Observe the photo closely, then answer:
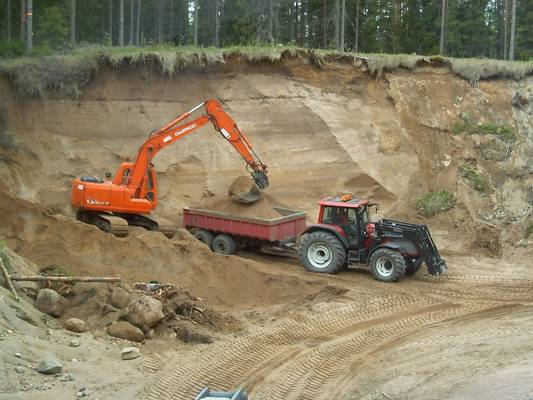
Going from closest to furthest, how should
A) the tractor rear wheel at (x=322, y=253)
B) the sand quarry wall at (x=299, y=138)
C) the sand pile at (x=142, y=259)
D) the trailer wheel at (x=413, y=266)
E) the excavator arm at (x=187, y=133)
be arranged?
the sand pile at (x=142, y=259) → the trailer wheel at (x=413, y=266) → the tractor rear wheel at (x=322, y=253) → the excavator arm at (x=187, y=133) → the sand quarry wall at (x=299, y=138)

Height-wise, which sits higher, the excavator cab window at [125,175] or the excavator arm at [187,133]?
the excavator arm at [187,133]

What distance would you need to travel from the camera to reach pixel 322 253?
16359 millimetres

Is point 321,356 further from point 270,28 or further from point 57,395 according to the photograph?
point 270,28

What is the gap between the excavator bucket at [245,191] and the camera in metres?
18.4

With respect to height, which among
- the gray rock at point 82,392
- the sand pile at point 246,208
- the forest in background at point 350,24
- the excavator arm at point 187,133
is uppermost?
the forest in background at point 350,24

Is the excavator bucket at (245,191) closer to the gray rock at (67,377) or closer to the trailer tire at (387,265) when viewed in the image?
the trailer tire at (387,265)

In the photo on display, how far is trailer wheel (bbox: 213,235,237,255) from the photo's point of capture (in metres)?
17.7

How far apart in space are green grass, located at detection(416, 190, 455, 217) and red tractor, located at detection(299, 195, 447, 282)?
4.86 m

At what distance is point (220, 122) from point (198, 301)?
6.61 m

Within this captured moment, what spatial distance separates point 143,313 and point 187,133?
7.93 metres

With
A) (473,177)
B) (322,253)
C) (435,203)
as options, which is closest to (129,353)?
(322,253)

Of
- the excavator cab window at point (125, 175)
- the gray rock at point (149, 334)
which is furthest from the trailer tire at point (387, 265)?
the excavator cab window at point (125, 175)

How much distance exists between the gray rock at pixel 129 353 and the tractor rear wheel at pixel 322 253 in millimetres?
6352

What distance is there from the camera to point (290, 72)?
23.1 metres
